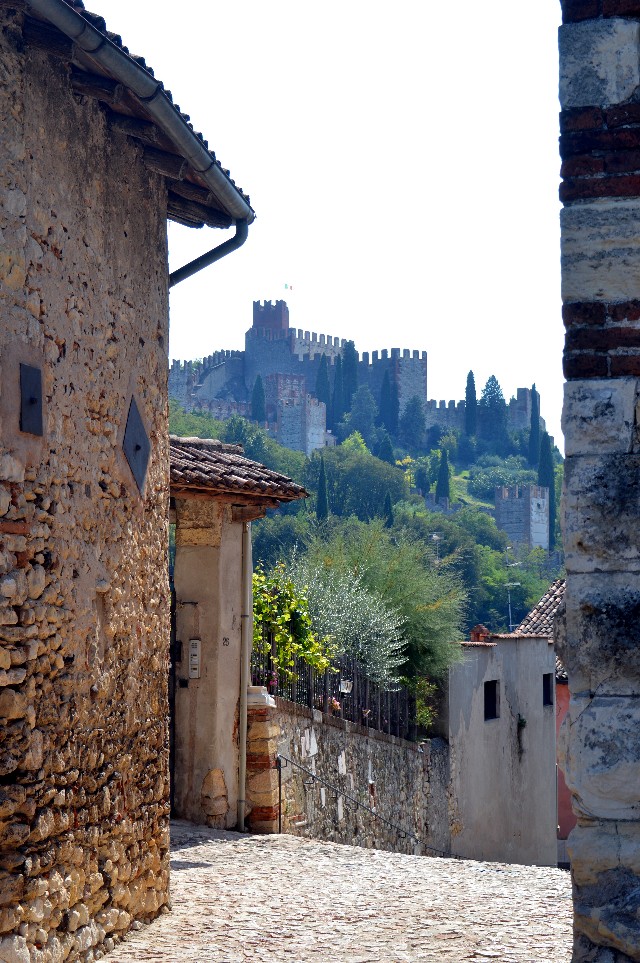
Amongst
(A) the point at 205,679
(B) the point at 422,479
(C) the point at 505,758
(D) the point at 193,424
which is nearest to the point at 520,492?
(B) the point at 422,479

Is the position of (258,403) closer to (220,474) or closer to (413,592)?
(413,592)

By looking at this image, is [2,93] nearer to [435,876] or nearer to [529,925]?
[529,925]

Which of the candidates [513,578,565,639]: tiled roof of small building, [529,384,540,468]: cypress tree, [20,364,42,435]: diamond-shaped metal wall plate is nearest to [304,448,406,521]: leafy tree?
[529,384,540,468]: cypress tree

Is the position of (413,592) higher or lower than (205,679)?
higher

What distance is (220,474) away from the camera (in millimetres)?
8414

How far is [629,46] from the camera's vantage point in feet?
10.6

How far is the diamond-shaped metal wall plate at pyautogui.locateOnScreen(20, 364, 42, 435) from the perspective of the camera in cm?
464

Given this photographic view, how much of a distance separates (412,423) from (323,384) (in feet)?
26.0

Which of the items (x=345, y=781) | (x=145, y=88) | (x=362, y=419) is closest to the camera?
(x=145, y=88)

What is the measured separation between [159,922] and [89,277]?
318 centimetres

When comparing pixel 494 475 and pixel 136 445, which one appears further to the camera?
pixel 494 475

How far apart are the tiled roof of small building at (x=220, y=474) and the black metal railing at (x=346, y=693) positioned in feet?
5.77

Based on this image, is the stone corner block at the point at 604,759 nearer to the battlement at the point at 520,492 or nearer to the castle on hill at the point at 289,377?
the battlement at the point at 520,492

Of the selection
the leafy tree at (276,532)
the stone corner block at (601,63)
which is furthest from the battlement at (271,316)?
the stone corner block at (601,63)
